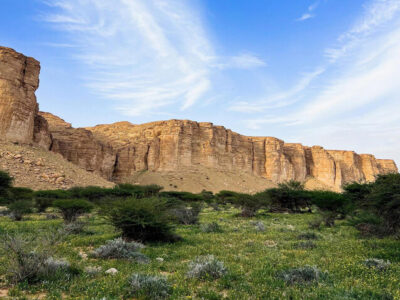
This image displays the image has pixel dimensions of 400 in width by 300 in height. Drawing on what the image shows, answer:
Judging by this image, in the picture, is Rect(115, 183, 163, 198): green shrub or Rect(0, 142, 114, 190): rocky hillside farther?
Rect(0, 142, 114, 190): rocky hillside

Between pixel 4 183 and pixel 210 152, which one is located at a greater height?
pixel 210 152

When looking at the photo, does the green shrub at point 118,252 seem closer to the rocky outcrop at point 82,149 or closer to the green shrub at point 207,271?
the green shrub at point 207,271

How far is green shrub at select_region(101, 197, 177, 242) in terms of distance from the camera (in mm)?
8914

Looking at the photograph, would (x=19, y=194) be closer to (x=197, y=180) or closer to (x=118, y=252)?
(x=118, y=252)

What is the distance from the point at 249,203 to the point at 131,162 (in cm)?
5578

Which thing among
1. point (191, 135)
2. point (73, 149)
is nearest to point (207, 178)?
point (191, 135)

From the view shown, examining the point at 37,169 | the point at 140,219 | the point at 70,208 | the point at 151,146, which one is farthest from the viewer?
the point at 151,146

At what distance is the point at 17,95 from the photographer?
43.7 meters

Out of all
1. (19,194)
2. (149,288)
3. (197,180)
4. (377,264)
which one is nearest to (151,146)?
(197,180)

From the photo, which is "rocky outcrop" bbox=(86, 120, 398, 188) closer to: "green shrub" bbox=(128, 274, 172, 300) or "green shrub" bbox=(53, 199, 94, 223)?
"green shrub" bbox=(53, 199, 94, 223)

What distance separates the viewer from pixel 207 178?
68.4 meters

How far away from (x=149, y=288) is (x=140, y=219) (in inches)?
172

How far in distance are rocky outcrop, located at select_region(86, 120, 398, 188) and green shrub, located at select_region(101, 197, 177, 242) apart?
60.1 meters

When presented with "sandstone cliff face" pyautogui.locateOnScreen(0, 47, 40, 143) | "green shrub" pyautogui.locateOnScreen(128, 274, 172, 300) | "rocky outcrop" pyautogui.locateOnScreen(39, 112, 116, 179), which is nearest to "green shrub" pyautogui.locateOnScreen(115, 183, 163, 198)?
"sandstone cliff face" pyautogui.locateOnScreen(0, 47, 40, 143)
